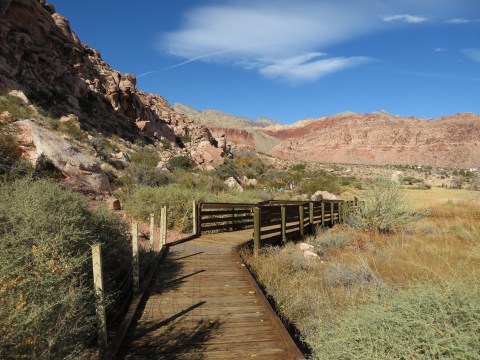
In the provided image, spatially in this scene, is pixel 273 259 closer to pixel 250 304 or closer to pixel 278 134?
pixel 250 304

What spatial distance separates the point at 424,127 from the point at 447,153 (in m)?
17.1

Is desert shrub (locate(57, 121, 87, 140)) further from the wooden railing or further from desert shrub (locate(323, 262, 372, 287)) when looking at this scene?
desert shrub (locate(323, 262, 372, 287))

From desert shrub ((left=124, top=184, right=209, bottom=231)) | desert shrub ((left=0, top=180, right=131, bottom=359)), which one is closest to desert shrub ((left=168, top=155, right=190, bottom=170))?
desert shrub ((left=124, top=184, right=209, bottom=231))

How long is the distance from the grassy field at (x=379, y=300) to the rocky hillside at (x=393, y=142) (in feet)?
331

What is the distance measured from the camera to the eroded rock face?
13.8m

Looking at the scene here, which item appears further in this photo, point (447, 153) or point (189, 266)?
point (447, 153)

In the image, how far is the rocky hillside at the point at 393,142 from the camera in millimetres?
99688

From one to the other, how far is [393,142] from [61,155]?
11205 cm

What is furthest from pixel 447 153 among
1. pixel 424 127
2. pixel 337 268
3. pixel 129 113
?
pixel 337 268

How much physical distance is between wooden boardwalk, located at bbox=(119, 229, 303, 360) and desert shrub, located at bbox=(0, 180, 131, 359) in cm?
72

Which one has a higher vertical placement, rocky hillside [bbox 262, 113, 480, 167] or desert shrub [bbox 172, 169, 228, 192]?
rocky hillside [bbox 262, 113, 480, 167]

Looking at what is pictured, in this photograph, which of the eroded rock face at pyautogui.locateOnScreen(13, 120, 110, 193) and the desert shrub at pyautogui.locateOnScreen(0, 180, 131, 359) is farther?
the eroded rock face at pyautogui.locateOnScreen(13, 120, 110, 193)

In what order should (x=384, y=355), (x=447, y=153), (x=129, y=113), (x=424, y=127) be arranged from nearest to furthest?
(x=384, y=355) → (x=129, y=113) → (x=447, y=153) → (x=424, y=127)

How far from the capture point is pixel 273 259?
907 centimetres
